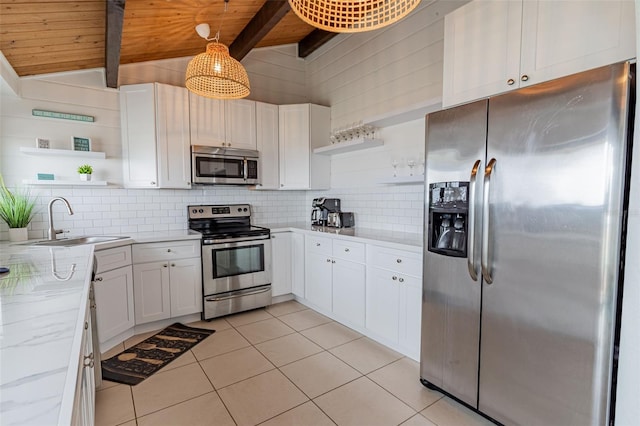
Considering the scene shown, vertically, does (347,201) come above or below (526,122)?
below

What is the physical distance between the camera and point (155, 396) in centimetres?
208

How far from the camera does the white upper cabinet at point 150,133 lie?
126 inches

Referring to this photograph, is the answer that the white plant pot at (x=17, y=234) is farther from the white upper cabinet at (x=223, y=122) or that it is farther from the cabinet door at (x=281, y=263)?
the cabinet door at (x=281, y=263)

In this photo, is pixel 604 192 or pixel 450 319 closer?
pixel 604 192

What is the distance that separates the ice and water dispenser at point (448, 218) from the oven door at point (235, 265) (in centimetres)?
207

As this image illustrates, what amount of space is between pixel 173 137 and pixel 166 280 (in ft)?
4.82

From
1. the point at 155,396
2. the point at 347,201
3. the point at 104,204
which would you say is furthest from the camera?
the point at 347,201

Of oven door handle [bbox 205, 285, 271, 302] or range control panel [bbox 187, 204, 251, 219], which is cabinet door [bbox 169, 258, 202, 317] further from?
range control panel [bbox 187, 204, 251, 219]

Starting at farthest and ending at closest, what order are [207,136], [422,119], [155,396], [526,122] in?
[207,136]
[422,119]
[155,396]
[526,122]

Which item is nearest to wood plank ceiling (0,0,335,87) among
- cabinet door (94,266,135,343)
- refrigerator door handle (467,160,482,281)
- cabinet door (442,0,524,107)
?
cabinet door (442,0,524,107)

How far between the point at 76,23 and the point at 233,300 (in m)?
2.70

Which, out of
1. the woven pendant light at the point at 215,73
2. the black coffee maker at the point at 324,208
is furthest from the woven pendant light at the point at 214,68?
the black coffee maker at the point at 324,208

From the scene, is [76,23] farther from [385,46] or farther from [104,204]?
[385,46]

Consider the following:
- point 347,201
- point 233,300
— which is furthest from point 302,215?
point 233,300
